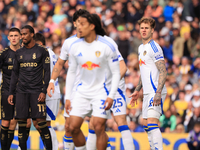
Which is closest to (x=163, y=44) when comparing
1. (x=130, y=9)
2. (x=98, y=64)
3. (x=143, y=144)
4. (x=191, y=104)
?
(x=130, y=9)

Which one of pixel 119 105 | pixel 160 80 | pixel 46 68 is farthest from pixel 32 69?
pixel 160 80

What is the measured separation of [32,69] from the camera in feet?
24.1

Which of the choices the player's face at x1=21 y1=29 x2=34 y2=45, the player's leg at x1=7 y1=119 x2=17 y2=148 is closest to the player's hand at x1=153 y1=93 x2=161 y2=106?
the player's face at x1=21 y1=29 x2=34 y2=45

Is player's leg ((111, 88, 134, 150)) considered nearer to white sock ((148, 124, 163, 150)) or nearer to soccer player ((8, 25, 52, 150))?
white sock ((148, 124, 163, 150))

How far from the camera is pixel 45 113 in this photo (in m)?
7.32

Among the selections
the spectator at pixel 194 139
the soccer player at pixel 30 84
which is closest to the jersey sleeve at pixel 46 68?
the soccer player at pixel 30 84

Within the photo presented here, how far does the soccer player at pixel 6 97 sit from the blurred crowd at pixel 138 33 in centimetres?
389

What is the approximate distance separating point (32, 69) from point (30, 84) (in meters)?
0.31

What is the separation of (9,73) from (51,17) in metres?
7.79

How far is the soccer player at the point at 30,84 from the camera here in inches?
286

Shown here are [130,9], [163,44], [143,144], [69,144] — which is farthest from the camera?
[130,9]

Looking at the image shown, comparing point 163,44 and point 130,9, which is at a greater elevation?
point 130,9

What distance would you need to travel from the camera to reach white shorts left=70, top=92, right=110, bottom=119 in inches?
221

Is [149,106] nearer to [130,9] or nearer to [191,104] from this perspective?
[191,104]
